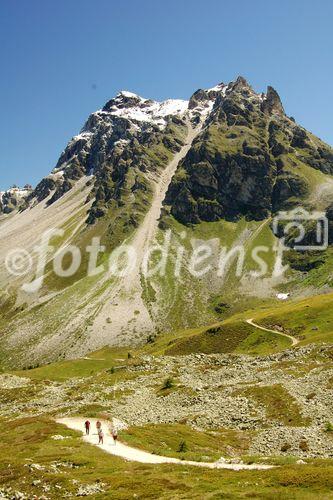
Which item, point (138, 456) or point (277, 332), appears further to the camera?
point (277, 332)

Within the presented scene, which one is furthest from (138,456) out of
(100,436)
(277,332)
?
(277,332)

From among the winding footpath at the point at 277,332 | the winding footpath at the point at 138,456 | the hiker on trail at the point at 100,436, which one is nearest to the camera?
the winding footpath at the point at 138,456

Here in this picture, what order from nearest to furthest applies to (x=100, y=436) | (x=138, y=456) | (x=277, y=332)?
(x=138, y=456)
(x=100, y=436)
(x=277, y=332)

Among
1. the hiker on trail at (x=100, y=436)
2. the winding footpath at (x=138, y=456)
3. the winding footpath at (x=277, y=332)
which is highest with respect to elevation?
the winding footpath at (x=277, y=332)

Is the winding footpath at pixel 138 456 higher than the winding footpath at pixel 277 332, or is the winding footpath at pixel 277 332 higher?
the winding footpath at pixel 277 332

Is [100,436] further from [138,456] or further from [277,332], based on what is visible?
[277,332]

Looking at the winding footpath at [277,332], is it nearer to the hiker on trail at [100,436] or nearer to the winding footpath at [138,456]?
the winding footpath at [138,456]

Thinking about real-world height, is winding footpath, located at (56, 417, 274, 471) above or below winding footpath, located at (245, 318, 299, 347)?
below

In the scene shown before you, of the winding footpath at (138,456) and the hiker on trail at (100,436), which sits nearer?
the winding footpath at (138,456)

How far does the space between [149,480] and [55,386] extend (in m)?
82.6

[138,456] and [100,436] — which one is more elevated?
[100,436]

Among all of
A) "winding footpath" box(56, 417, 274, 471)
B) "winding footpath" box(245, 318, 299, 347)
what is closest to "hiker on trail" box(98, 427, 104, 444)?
"winding footpath" box(56, 417, 274, 471)

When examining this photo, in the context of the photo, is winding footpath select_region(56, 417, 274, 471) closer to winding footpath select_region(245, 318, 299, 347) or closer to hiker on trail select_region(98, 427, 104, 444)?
hiker on trail select_region(98, 427, 104, 444)

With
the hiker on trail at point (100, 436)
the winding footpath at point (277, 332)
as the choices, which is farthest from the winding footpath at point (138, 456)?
→ the winding footpath at point (277, 332)
